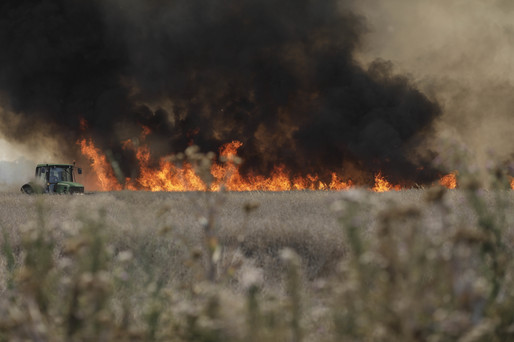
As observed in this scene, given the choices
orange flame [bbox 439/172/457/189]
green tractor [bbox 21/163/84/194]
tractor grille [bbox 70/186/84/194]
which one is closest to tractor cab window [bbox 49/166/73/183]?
green tractor [bbox 21/163/84/194]

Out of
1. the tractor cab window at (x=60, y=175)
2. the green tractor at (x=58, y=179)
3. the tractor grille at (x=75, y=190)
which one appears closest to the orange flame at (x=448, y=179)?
the tractor grille at (x=75, y=190)

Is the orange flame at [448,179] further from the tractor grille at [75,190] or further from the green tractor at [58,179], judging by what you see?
the green tractor at [58,179]

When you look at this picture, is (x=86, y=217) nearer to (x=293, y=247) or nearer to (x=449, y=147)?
(x=449, y=147)

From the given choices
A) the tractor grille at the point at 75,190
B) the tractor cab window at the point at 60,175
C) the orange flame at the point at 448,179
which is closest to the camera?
the orange flame at the point at 448,179

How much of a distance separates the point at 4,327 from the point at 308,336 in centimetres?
177

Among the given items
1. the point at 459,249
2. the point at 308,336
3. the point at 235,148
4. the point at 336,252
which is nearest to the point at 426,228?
the point at 459,249

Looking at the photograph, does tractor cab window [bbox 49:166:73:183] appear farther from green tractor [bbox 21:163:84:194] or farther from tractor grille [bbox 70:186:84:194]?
tractor grille [bbox 70:186:84:194]

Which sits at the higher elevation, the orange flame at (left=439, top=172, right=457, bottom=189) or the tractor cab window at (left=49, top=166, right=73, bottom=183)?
the tractor cab window at (left=49, top=166, right=73, bottom=183)

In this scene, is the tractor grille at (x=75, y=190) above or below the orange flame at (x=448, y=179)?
above

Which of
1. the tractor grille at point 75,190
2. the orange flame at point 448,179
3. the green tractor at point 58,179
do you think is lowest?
the orange flame at point 448,179

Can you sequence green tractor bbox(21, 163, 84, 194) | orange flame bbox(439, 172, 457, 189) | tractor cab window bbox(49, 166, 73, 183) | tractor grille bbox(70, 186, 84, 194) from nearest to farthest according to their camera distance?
1. orange flame bbox(439, 172, 457, 189)
2. tractor grille bbox(70, 186, 84, 194)
3. green tractor bbox(21, 163, 84, 194)
4. tractor cab window bbox(49, 166, 73, 183)

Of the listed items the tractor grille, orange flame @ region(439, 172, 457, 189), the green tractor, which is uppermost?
the green tractor

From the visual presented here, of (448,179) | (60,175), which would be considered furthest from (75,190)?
(448,179)

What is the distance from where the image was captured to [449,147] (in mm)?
2105
